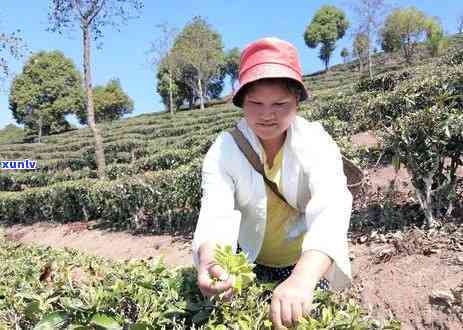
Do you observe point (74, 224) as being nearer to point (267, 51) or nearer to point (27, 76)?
point (267, 51)

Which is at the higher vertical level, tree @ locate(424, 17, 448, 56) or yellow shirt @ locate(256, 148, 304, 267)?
tree @ locate(424, 17, 448, 56)

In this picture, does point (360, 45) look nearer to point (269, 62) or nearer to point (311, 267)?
point (269, 62)

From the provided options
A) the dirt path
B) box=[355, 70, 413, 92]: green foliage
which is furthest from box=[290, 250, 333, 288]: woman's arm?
box=[355, 70, 413, 92]: green foliage

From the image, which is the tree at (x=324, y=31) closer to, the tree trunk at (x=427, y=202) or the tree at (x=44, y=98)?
the tree at (x=44, y=98)

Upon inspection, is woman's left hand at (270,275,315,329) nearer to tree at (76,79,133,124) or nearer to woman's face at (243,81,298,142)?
woman's face at (243,81,298,142)

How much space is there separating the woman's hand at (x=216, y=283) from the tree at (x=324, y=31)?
64094 millimetres

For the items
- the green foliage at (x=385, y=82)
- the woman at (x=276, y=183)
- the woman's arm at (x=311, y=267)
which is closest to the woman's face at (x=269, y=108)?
the woman at (x=276, y=183)

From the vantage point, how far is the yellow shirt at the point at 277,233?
69.5 inches

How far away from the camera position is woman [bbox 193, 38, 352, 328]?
4.96 ft

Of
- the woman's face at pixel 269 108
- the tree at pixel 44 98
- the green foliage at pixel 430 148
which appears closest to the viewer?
the woman's face at pixel 269 108

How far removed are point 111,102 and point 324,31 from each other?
28.4 metres

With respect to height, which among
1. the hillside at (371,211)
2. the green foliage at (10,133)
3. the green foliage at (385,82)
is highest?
the green foliage at (10,133)

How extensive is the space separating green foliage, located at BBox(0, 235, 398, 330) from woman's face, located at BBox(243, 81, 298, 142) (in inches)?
20.2

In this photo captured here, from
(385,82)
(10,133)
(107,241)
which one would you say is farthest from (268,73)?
(10,133)
